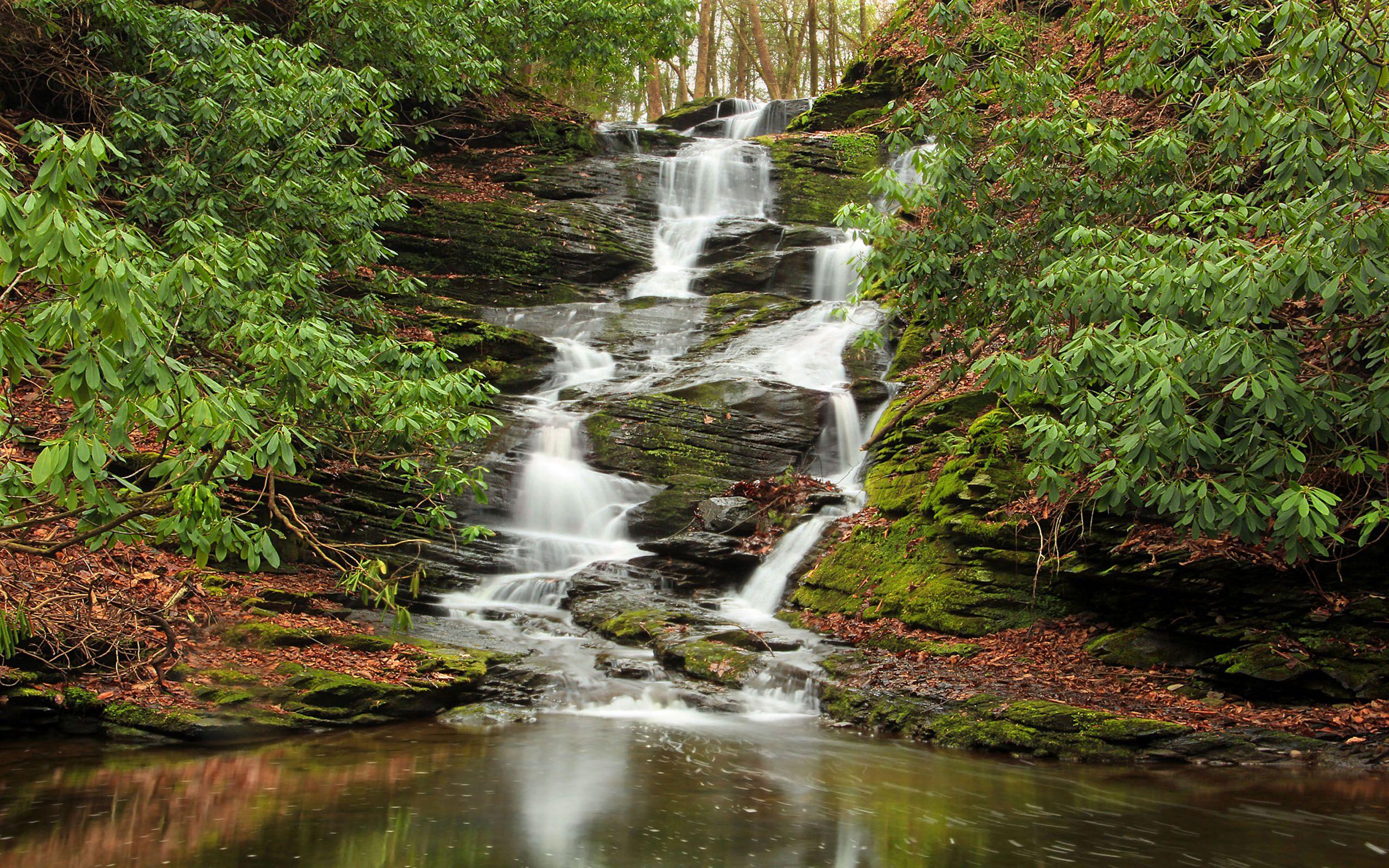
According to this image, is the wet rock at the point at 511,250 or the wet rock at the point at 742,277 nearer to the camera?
the wet rock at the point at 511,250

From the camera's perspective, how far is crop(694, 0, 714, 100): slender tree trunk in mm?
32531

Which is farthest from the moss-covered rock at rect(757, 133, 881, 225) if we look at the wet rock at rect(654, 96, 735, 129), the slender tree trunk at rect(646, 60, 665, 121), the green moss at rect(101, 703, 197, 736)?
the green moss at rect(101, 703, 197, 736)

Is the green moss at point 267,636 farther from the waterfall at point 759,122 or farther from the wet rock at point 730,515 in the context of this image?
the waterfall at point 759,122

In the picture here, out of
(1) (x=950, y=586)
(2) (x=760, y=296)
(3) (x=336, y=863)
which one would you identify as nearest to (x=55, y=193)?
(3) (x=336, y=863)

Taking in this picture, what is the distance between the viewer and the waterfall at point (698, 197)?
2047cm

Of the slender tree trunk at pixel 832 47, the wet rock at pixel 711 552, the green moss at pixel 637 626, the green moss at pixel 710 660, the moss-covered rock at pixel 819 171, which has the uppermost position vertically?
the slender tree trunk at pixel 832 47

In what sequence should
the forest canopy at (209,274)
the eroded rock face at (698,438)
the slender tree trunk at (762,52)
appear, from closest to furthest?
1. the forest canopy at (209,274)
2. the eroded rock face at (698,438)
3. the slender tree trunk at (762,52)

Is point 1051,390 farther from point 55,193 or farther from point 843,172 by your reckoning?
point 843,172

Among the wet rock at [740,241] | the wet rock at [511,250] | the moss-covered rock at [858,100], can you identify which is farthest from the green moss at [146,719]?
the moss-covered rock at [858,100]

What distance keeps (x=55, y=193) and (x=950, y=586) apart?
27.7 ft

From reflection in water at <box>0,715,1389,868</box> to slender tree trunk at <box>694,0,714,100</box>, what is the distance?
2975cm

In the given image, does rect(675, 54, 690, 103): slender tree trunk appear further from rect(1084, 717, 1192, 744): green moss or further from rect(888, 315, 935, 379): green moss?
rect(1084, 717, 1192, 744): green moss

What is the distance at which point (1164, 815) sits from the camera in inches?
220

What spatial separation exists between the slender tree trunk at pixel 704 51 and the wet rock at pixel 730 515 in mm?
23808
